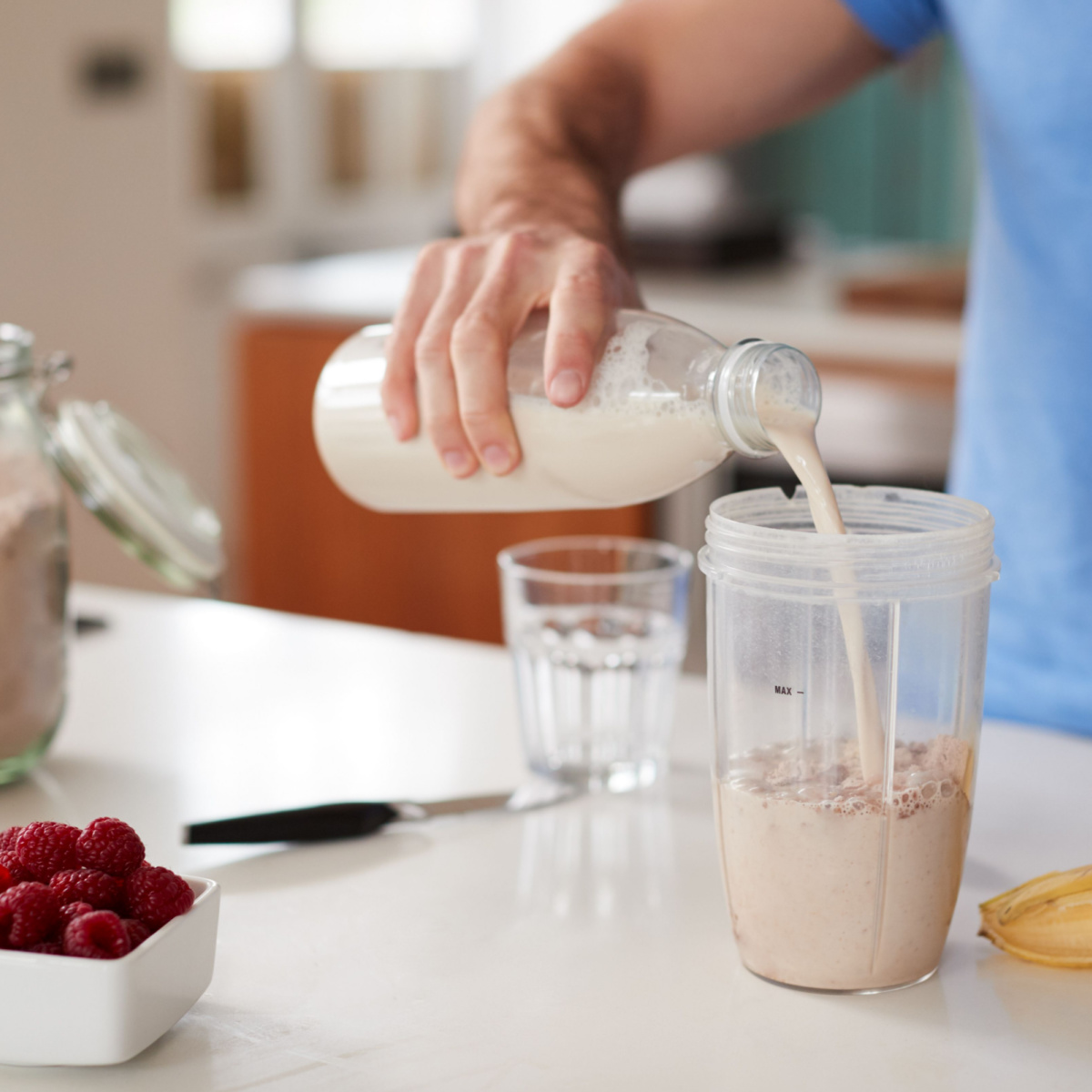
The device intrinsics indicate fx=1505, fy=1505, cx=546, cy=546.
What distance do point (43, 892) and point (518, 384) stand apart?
0.35 m

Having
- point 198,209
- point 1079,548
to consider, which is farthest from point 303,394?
point 1079,548

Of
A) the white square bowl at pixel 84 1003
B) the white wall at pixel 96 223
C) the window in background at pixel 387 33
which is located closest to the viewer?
the white square bowl at pixel 84 1003

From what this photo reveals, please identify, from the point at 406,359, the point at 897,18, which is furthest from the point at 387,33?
the point at 406,359

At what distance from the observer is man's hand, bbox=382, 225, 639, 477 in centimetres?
76

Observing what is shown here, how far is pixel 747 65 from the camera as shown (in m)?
1.26

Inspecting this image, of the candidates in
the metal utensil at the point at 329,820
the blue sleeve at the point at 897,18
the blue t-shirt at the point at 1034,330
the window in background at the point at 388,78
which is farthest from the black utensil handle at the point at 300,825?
the window in background at the point at 388,78

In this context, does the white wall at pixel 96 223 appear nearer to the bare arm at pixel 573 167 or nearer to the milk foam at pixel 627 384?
the bare arm at pixel 573 167

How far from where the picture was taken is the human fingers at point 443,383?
794 mm

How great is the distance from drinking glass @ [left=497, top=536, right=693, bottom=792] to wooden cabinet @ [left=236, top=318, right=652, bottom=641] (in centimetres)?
157

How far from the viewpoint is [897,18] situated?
1.19 m

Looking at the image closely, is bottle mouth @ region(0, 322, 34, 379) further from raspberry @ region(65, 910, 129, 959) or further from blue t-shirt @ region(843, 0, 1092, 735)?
blue t-shirt @ region(843, 0, 1092, 735)

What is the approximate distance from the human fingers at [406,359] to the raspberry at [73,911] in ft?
1.06

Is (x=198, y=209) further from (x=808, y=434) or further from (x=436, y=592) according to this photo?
(x=808, y=434)

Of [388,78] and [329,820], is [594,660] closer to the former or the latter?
[329,820]
